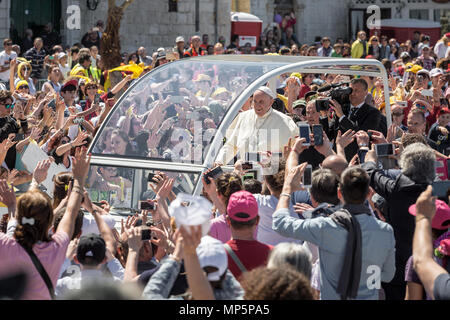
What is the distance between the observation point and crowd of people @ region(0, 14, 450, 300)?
379cm

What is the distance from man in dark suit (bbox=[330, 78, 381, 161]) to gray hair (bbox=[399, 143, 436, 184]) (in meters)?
2.51

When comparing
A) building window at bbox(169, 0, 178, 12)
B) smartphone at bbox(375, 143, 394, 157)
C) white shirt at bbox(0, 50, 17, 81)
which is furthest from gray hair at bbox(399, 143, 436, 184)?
building window at bbox(169, 0, 178, 12)

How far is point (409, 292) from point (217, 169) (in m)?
1.75

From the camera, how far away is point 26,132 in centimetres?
895

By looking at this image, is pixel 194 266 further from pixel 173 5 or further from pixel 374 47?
pixel 173 5

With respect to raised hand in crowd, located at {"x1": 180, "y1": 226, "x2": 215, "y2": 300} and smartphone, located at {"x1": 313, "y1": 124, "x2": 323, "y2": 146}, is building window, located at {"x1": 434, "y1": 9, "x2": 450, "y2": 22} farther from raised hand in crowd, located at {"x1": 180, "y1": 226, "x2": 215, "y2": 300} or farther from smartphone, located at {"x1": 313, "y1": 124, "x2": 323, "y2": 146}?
raised hand in crowd, located at {"x1": 180, "y1": 226, "x2": 215, "y2": 300}

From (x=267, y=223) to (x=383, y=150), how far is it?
0.99 meters

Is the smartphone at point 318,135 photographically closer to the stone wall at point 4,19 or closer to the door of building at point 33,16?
the stone wall at point 4,19

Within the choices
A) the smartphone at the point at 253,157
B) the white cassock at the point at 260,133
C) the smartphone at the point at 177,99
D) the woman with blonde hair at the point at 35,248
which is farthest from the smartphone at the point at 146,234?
the smartphone at the point at 177,99

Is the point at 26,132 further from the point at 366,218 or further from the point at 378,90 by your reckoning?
the point at 366,218

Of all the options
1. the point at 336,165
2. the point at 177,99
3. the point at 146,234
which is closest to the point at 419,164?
the point at 336,165

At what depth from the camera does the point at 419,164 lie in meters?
5.20
